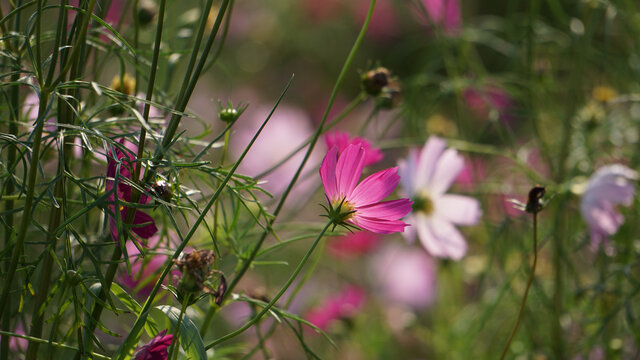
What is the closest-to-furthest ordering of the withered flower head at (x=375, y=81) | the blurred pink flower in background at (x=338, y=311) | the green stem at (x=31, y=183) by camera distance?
the green stem at (x=31, y=183)
the withered flower head at (x=375, y=81)
the blurred pink flower in background at (x=338, y=311)

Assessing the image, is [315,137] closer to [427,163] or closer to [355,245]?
[427,163]

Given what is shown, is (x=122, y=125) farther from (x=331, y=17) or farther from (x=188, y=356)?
(x=331, y=17)

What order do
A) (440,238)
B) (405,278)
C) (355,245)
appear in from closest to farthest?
(440,238)
(355,245)
(405,278)

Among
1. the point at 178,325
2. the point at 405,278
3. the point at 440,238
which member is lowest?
the point at 405,278

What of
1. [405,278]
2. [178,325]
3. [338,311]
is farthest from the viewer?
[405,278]

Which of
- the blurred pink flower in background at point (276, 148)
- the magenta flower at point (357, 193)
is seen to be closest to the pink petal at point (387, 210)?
the magenta flower at point (357, 193)

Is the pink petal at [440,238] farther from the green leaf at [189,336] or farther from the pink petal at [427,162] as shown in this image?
the green leaf at [189,336]

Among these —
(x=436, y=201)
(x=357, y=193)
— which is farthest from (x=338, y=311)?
(x=357, y=193)
